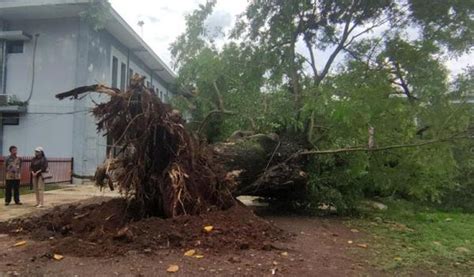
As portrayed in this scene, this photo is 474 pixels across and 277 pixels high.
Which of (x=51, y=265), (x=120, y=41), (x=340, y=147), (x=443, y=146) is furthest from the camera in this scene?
(x=120, y=41)

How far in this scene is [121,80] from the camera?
22.1 m

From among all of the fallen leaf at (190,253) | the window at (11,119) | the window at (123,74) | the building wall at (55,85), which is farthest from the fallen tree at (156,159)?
the window at (123,74)

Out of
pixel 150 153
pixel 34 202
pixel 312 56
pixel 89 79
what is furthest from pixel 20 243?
pixel 89 79

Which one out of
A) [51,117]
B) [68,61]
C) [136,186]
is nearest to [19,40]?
[68,61]

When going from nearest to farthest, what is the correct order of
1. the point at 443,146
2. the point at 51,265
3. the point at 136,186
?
the point at 51,265 → the point at 136,186 → the point at 443,146

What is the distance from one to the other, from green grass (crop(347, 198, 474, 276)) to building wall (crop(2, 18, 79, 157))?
1286 cm

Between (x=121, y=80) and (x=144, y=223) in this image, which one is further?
(x=121, y=80)

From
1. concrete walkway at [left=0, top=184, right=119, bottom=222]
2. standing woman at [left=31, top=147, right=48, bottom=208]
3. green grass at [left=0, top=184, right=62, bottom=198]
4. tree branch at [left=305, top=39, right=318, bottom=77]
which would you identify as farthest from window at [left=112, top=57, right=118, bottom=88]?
tree branch at [left=305, top=39, right=318, bottom=77]

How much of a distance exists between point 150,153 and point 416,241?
454cm

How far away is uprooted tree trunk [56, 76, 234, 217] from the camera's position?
7.32 metres

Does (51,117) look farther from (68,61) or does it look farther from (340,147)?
(340,147)

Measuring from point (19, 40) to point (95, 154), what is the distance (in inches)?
216

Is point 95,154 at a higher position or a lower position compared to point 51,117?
lower

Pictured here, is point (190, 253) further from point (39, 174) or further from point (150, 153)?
point (39, 174)
